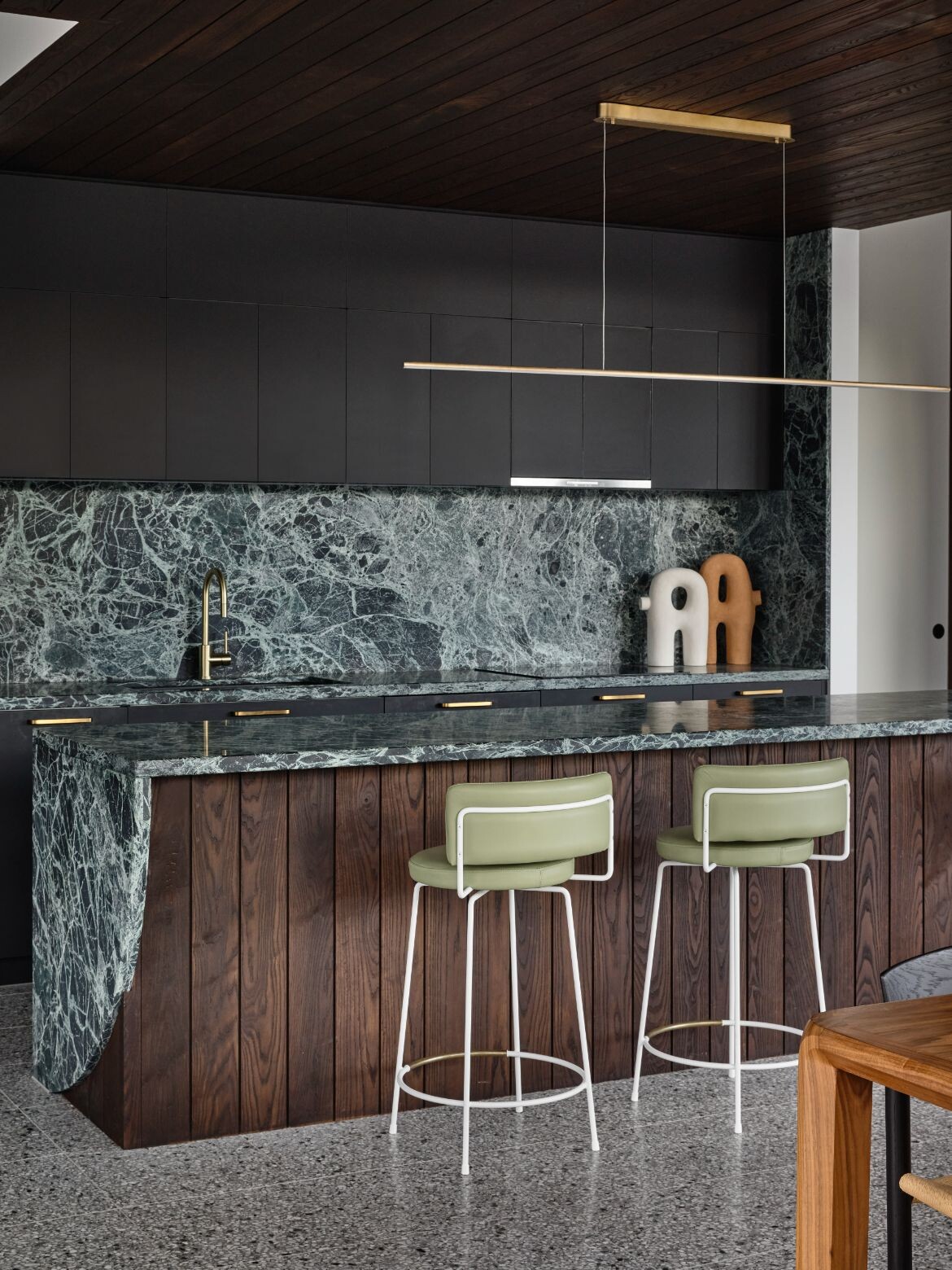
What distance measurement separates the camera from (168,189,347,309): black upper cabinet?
19.0ft

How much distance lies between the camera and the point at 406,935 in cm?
395

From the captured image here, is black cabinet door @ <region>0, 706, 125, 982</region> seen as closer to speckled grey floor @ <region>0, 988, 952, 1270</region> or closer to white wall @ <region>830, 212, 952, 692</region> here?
speckled grey floor @ <region>0, 988, 952, 1270</region>

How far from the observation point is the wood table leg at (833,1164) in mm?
2143

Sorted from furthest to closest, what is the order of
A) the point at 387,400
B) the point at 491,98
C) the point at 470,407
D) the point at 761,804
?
the point at 470,407
the point at 387,400
the point at 491,98
the point at 761,804

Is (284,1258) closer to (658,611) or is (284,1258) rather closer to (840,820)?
(840,820)

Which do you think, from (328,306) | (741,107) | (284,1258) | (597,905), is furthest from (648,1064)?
(328,306)

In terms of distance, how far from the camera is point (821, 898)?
4457 mm

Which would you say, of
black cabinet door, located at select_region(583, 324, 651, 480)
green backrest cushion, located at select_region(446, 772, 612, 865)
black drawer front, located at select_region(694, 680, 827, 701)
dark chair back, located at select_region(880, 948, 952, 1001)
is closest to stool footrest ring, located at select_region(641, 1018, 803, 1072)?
green backrest cushion, located at select_region(446, 772, 612, 865)

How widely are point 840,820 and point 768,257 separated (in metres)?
3.80

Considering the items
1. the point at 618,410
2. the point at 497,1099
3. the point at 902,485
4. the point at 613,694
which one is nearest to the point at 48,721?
the point at 497,1099

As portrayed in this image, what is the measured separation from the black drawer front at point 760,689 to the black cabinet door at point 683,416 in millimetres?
942

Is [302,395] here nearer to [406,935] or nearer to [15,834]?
[15,834]

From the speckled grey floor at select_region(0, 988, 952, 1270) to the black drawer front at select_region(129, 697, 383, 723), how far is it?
64.4 inches

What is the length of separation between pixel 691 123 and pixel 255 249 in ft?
6.15
